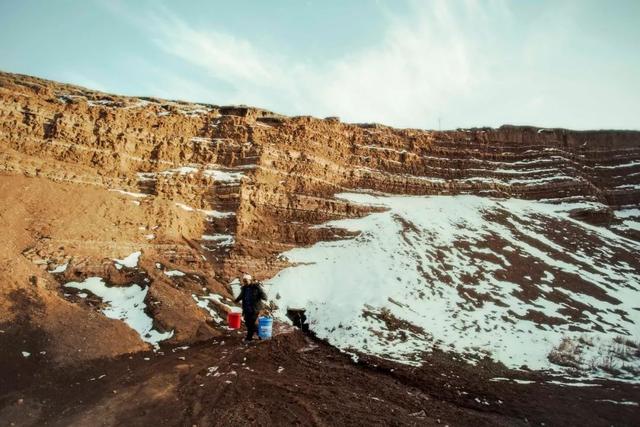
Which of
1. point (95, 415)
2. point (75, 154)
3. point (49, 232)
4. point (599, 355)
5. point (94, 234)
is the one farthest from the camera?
point (75, 154)

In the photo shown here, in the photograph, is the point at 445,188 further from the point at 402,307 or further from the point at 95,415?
the point at 95,415

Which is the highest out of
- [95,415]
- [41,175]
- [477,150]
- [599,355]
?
[477,150]

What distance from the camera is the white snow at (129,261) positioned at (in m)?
17.1

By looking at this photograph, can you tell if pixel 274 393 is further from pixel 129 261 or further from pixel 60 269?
pixel 129 261

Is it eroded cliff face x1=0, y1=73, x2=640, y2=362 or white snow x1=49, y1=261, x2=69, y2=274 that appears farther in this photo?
white snow x1=49, y1=261, x2=69, y2=274

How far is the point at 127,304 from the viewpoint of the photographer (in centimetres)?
1434

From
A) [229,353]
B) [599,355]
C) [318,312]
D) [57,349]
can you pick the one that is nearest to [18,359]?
[57,349]

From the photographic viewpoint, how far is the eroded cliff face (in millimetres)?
13633

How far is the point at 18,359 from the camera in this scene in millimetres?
9867

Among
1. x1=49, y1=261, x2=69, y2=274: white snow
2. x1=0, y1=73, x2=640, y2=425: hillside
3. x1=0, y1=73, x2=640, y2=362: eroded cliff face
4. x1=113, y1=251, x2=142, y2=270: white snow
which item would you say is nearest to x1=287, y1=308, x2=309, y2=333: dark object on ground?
x1=0, y1=73, x2=640, y2=425: hillside

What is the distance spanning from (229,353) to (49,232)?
10409 mm

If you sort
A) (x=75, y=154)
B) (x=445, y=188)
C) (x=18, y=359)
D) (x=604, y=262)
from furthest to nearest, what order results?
(x=445, y=188) < (x=604, y=262) < (x=75, y=154) < (x=18, y=359)

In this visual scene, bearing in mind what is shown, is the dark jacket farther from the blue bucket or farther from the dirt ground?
the dirt ground

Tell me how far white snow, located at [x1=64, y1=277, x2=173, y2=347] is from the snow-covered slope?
6.66 m
